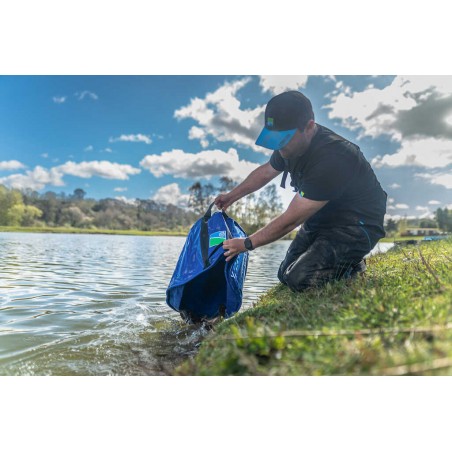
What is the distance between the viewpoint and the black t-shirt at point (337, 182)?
115 inches

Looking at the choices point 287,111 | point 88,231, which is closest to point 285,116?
point 287,111

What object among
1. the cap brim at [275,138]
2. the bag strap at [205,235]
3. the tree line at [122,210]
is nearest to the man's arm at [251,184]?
the bag strap at [205,235]

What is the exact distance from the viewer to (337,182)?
116 inches

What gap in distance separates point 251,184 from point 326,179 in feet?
3.99

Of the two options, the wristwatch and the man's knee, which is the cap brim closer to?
the wristwatch

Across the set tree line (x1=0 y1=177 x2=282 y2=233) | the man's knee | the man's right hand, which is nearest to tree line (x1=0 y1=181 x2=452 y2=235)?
tree line (x1=0 y1=177 x2=282 y2=233)

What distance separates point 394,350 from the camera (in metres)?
1.70

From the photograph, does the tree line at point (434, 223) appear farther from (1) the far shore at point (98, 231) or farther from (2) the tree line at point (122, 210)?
(1) the far shore at point (98, 231)

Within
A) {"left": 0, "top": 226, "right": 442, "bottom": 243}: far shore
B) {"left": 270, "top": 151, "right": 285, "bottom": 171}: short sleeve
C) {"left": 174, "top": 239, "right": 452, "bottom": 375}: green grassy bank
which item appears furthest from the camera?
{"left": 0, "top": 226, "right": 442, "bottom": 243}: far shore

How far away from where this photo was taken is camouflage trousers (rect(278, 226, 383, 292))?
11.0ft

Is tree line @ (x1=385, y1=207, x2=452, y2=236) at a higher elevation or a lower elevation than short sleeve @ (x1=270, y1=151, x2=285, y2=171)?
lower

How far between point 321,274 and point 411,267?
28.2 inches

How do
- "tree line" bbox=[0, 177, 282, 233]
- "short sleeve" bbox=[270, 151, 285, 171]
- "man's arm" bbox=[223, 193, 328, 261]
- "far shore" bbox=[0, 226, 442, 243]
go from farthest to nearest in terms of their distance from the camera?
"far shore" bbox=[0, 226, 442, 243], "tree line" bbox=[0, 177, 282, 233], "short sleeve" bbox=[270, 151, 285, 171], "man's arm" bbox=[223, 193, 328, 261]

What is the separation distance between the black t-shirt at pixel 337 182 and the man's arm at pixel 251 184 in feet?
0.60
